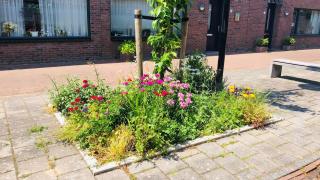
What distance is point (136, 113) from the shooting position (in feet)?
13.9

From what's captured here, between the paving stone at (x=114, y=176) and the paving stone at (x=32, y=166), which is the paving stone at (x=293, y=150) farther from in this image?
the paving stone at (x=32, y=166)

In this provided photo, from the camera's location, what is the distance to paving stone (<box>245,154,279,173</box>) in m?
3.69

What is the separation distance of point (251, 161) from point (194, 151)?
0.75 m

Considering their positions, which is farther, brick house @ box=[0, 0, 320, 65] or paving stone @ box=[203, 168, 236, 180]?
brick house @ box=[0, 0, 320, 65]

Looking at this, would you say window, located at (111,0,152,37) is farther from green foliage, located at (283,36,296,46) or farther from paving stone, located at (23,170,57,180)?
green foliage, located at (283,36,296,46)

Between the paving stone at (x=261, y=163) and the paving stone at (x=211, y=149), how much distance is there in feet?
1.26

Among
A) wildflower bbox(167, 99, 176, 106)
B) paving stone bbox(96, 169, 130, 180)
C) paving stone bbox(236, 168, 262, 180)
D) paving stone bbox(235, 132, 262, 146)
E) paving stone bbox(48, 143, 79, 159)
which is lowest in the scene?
paving stone bbox(236, 168, 262, 180)

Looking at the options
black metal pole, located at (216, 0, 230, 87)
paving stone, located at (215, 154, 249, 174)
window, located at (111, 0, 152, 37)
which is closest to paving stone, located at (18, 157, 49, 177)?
paving stone, located at (215, 154, 249, 174)

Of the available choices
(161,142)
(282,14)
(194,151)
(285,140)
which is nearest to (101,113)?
(161,142)

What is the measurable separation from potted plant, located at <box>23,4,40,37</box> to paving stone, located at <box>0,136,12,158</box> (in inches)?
266

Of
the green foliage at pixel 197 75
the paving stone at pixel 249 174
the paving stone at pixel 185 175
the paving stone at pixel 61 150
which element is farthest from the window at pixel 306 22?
the paving stone at pixel 61 150

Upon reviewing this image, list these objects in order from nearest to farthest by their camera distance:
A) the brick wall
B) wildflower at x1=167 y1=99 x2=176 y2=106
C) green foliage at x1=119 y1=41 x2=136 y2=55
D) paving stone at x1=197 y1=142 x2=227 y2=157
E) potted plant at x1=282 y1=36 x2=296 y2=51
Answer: paving stone at x1=197 y1=142 x2=227 y2=157 → wildflower at x1=167 y1=99 x2=176 y2=106 → green foliage at x1=119 y1=41 x2=136 y2=55 → the brick wall → potted plant at x1=282 y1=36 x2=296 y2=51

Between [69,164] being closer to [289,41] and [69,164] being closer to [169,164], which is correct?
[169,164]

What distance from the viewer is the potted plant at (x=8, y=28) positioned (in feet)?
31.9
